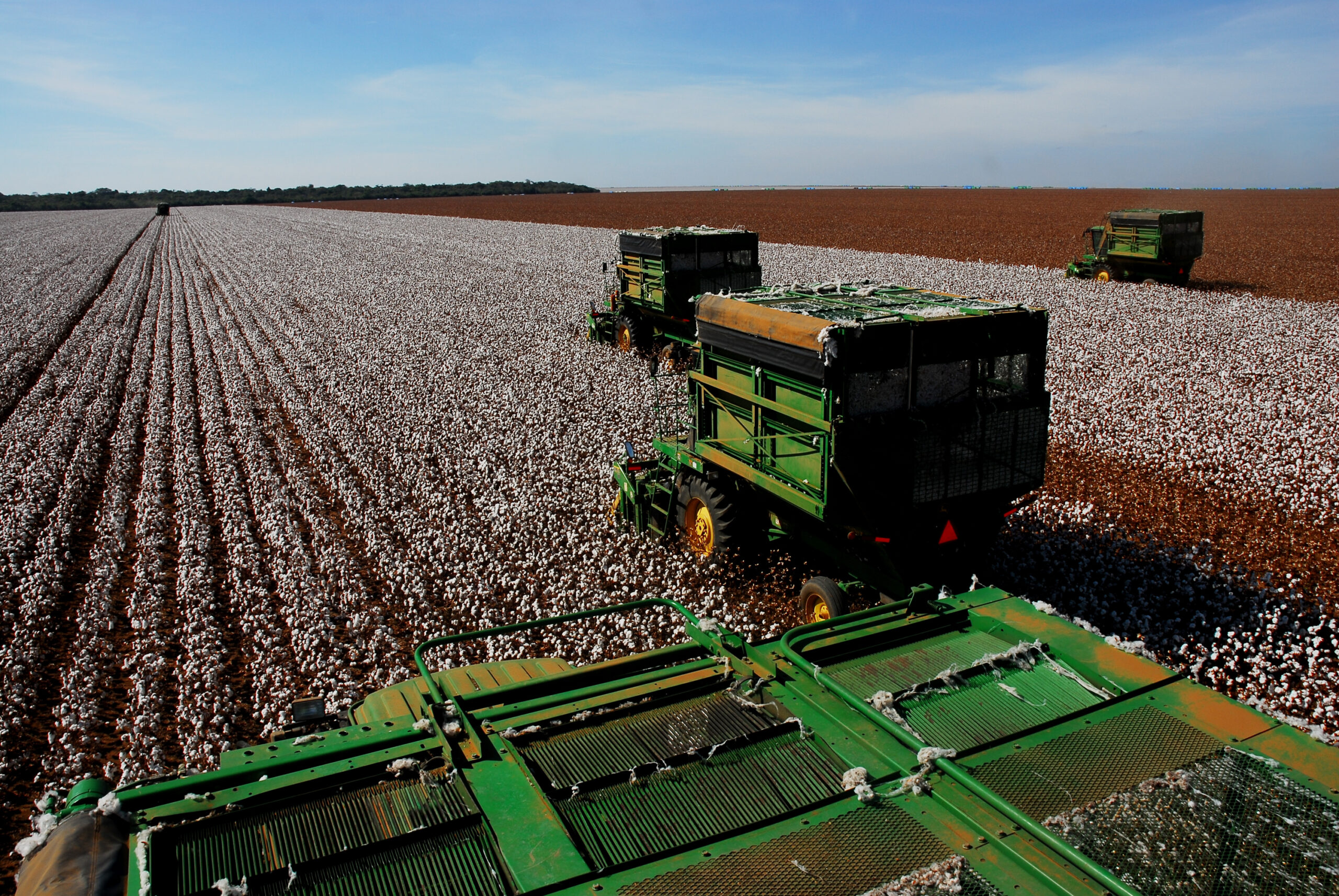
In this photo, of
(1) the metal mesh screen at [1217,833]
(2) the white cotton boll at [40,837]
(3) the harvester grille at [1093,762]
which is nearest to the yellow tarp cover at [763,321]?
(3) the harvester grille at [1093,762]

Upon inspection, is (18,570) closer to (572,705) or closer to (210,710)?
(210,710)

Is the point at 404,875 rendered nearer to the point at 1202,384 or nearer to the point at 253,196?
the point at 1202,384

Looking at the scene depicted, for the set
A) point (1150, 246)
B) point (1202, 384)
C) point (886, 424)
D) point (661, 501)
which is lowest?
point (661, 501)

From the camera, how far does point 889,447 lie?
23.1 ft

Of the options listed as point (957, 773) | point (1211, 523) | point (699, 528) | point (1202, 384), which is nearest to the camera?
point (957, 773)

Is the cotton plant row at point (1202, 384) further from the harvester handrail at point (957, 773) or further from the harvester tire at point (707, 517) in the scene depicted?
the harvester handrail at point (957, 773)

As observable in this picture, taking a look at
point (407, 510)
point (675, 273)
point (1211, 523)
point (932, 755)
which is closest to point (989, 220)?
point (675, 273)

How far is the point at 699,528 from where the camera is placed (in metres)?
9.46

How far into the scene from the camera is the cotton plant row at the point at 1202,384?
1181 centimetres

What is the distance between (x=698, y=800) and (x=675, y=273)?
14.7 metres

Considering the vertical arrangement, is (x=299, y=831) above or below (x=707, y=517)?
above

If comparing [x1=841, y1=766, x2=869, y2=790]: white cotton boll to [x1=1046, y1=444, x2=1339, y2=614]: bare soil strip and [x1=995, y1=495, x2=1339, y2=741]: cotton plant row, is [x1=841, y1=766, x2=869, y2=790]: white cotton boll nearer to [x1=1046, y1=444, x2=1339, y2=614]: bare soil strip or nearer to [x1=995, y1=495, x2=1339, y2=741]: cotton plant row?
[x1=995, y1=495, x2=1339, y2=741]: cotton plant row

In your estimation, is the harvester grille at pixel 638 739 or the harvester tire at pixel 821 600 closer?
the harvester grille at pixel 638 739

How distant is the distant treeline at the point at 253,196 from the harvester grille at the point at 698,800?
5415 inches
